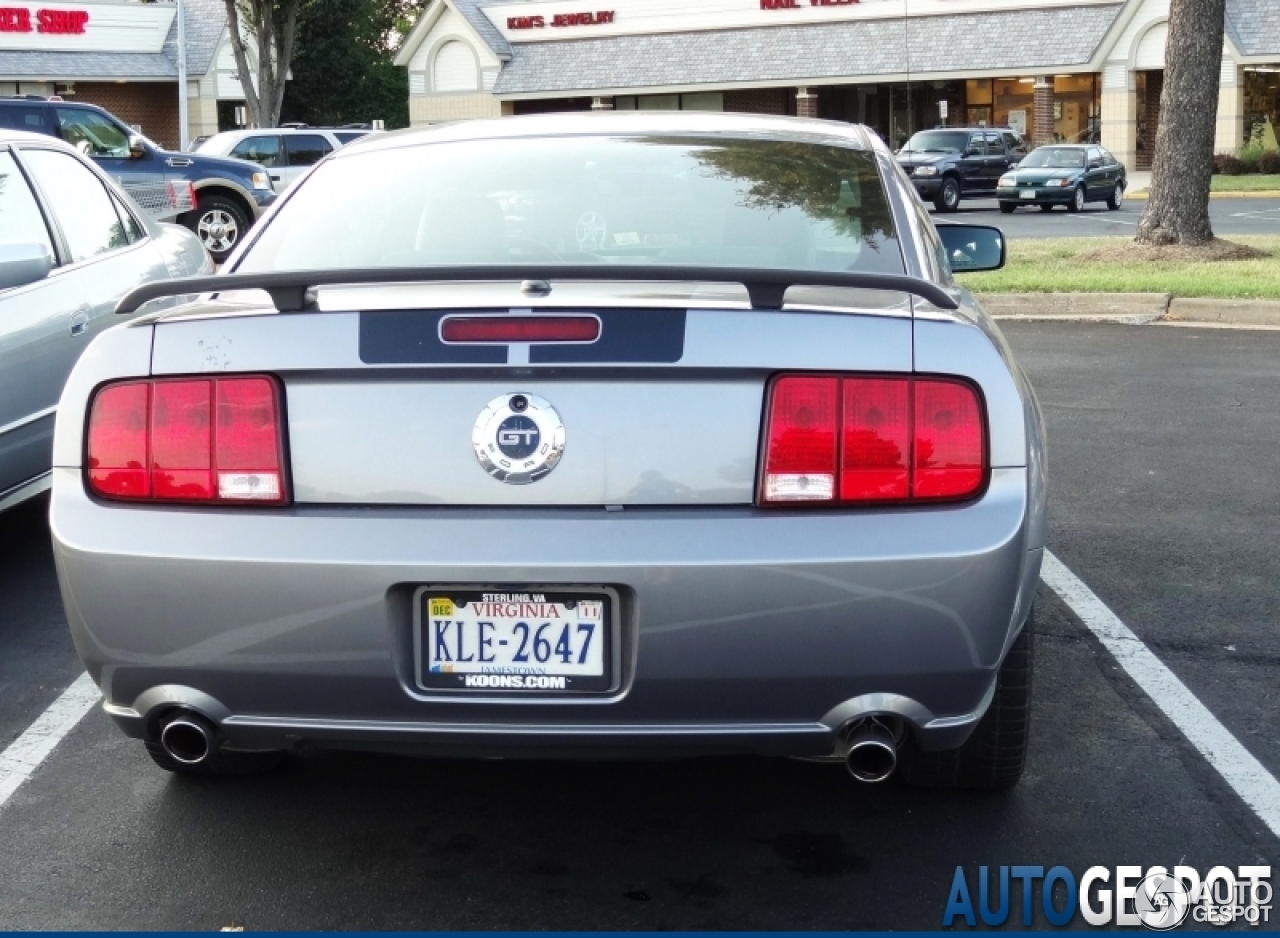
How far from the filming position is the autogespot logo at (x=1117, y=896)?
3.50 metres

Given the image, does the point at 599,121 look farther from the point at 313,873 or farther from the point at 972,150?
the point at 972,150

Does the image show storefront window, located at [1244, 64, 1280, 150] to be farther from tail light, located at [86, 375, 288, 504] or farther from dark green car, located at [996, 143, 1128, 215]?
tail light, located at [86, 375, 288, 504]

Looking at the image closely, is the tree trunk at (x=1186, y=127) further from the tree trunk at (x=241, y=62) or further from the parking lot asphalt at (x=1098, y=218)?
the tree trunk at (x=241, y=62)

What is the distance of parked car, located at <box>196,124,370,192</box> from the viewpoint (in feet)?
98.2

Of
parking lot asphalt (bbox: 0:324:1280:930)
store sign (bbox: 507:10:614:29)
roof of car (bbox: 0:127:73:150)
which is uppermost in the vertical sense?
store sign (bbox: 507:10:614:29)

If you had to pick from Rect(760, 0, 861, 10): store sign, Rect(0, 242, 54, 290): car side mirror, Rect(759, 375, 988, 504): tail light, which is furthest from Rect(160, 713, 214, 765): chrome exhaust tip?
Rect(760, 0, 861, 10): store sign

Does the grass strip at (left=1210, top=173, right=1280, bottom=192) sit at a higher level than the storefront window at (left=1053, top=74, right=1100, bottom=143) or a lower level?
lower

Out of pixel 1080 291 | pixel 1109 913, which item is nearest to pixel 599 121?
pixel 1109 913

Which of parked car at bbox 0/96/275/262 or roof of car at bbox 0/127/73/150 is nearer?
roof of car at bbox 0/127/73/150

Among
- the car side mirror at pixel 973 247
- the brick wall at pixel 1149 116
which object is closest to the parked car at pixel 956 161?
the brick wall at pixel 1149 116

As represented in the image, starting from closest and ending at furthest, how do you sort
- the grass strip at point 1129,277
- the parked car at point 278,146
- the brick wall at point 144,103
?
the grass strip at point 1129,277
the parked car at point 278,146
the brick wall at point 144,103

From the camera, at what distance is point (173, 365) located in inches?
135

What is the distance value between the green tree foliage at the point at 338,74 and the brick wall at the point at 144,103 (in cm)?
476

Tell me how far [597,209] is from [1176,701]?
6.70 ft
